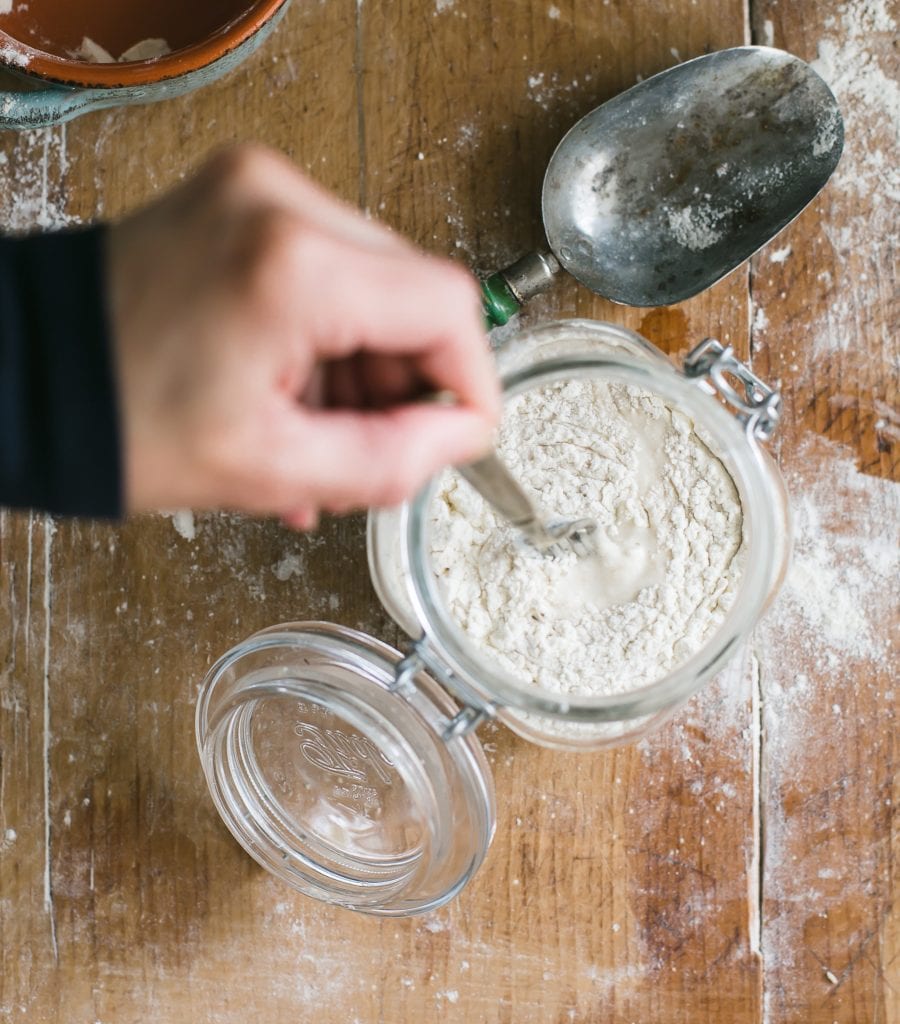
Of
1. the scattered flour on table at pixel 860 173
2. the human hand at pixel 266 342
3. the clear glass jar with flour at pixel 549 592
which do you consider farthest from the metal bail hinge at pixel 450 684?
the scattered flour on table at pixel 860 173

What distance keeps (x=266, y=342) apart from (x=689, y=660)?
263mm

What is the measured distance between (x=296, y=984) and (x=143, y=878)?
114mm

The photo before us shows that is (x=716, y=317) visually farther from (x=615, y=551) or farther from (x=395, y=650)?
(x=395, y=650)

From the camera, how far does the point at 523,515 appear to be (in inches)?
17.4

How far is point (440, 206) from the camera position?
574 mm

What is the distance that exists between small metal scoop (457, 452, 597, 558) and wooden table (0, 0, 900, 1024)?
5.2 inches

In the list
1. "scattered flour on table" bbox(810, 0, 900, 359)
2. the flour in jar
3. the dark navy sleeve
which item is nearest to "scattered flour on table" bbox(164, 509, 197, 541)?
the flour in jar

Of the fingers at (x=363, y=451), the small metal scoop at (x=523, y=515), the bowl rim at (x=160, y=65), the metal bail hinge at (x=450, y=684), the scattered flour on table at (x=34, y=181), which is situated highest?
the bowl rim at (x=160, y=65)

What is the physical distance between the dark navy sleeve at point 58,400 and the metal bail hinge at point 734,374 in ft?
0.92

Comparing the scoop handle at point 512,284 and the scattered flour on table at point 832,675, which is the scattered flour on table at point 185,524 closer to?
the scoop handle at point 512,284

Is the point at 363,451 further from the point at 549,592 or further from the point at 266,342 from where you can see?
the point at 549,592

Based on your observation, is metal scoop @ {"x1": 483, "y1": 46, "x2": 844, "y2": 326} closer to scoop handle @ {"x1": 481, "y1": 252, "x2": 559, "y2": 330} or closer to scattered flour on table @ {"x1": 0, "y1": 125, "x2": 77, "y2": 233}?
scoop handle @ {"x1": 481, "y1": 252, "x2": 559, "y2": 330}

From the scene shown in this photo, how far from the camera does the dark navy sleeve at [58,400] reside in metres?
0.30

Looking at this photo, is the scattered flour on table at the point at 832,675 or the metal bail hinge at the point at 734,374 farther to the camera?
the scattered flour on table at the point at 832,675
